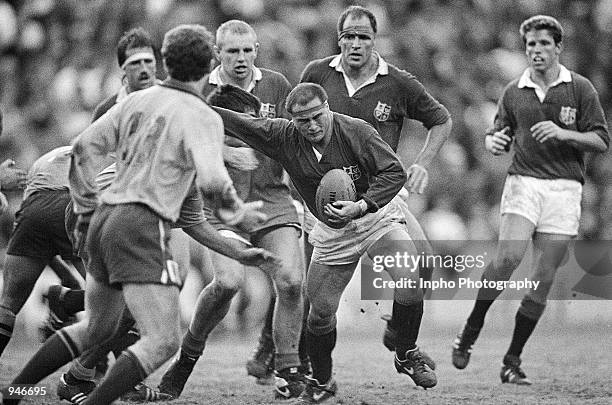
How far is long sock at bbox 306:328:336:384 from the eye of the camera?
7926 millimetres

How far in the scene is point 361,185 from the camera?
25.0 feet

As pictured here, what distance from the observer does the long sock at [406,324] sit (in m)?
7.95

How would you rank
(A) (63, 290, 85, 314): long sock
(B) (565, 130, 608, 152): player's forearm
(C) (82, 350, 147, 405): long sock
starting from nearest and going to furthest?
(C) (82, 350, 147, 405): long sock, (A) (63, 290, 85, 314): long sock, (B) (565, 130, 608, 152): player's forearm

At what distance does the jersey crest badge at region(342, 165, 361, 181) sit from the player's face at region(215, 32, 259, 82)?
3.97 feet

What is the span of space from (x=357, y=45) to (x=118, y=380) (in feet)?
11.4

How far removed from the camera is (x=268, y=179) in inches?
324

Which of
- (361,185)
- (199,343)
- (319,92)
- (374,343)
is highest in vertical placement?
(319,92)

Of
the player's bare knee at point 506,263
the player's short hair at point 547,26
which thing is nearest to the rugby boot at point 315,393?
the player's bare knee at point 506,263

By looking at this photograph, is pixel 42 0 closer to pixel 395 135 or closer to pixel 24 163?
pixel 24 163

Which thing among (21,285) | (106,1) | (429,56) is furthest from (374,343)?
(106,1)

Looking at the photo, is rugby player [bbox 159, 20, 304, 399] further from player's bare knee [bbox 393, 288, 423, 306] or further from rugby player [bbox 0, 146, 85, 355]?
rugby player [bbox 0, 146, 85, 355]

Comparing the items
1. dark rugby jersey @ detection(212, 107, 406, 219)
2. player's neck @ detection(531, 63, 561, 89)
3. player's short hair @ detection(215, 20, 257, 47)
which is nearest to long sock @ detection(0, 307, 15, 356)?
dark rugby jersey @ detection(212, 107, 406, 219)

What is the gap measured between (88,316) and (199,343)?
6.05ft

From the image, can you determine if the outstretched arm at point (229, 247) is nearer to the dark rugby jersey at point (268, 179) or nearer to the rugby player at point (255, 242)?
the rugby player at point (255, 242)
